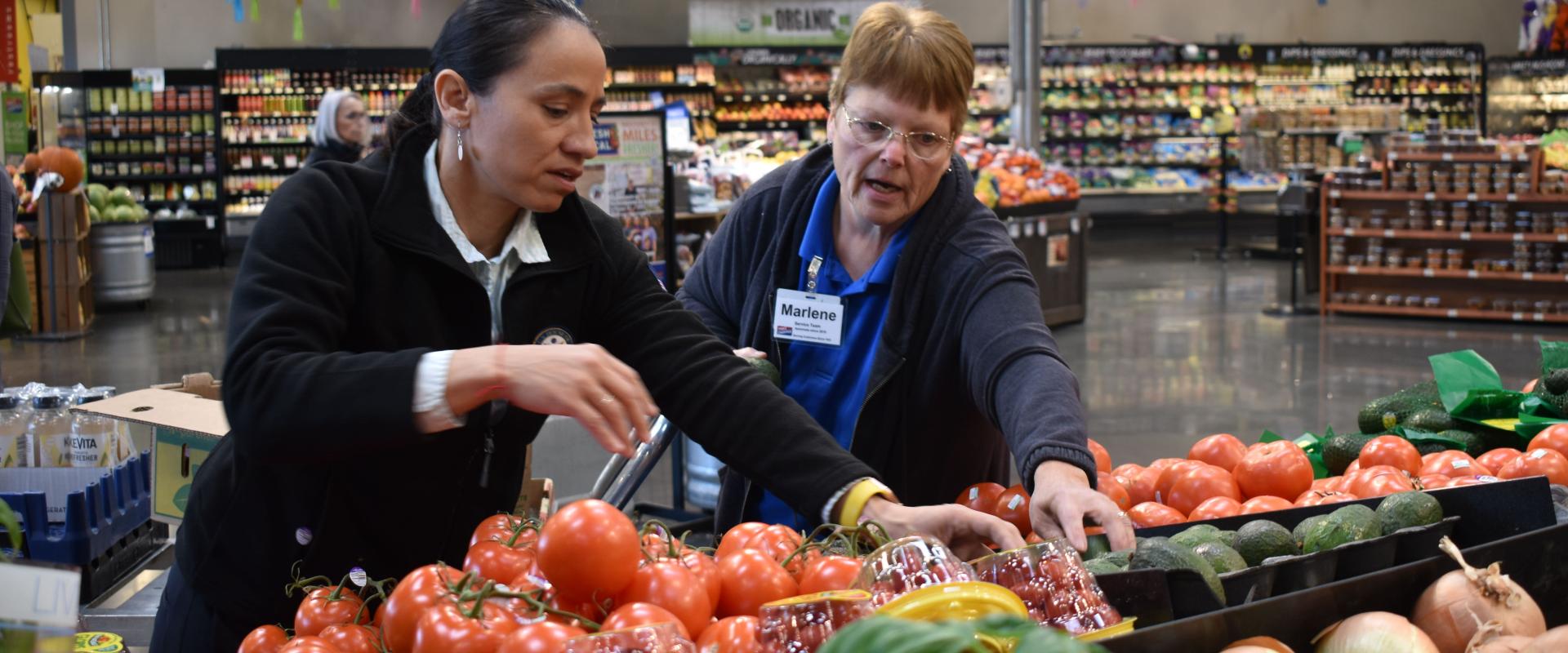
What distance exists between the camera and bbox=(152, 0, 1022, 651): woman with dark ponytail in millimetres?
1520

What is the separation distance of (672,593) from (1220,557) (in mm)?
693

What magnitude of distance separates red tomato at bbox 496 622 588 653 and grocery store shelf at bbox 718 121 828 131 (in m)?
16.1

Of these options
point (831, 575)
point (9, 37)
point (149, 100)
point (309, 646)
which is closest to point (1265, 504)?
point (831, 575)

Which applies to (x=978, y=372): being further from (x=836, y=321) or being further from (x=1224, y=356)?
(x=1224, y=356)

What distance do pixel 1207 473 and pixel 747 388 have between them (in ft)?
3.22

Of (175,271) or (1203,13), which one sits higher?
(1203,13)

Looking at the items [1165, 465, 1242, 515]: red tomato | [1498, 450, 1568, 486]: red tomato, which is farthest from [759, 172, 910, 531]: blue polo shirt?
[1498, 450, 1568, 486]: red tomato

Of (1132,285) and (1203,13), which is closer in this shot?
(1132,285)

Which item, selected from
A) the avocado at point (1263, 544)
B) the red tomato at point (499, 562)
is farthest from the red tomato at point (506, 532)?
the avocado at point (1263, 544)

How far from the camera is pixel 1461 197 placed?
10.0 meters

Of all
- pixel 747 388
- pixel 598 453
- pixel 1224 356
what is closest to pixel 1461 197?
pixel 1224 356

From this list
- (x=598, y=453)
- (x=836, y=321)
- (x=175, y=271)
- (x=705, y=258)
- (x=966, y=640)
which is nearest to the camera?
(x=966, y=640)

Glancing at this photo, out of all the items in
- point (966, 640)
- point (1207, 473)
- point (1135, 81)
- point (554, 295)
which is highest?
point (1135, 81)

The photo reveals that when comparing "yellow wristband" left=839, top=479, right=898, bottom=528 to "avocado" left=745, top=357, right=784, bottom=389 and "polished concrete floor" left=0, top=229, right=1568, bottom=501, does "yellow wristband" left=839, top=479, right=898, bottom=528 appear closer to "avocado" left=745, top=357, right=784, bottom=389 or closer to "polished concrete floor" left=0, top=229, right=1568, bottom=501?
"avocado" left=745, top=357, right=784, bottom=389
